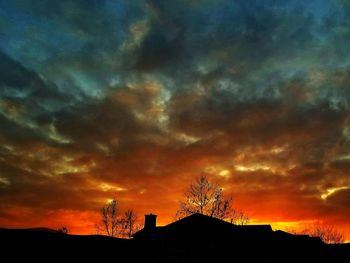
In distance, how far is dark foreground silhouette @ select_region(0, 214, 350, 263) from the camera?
26.4 meters

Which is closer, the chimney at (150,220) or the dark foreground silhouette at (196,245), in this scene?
the dark foreground silhouette at (196,245)

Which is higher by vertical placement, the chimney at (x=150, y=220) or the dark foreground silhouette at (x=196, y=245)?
the chimney at (x=150, y=220)

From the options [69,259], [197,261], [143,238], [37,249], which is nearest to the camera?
[37,249]

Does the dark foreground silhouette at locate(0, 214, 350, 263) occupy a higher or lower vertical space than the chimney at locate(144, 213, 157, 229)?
lower

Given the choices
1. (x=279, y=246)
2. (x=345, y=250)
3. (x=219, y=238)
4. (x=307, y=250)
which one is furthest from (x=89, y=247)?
(x=345, y=250)

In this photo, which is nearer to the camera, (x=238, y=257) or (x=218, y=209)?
(x=238, y=257)

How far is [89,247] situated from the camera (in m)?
26.2

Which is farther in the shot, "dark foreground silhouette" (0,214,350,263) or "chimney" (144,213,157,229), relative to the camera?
"chimney" (144,213,157,229)

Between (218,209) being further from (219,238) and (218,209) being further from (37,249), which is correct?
(37,249)

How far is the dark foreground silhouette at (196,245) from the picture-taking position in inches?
1038

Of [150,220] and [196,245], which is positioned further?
[150,220]

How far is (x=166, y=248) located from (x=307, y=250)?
1561cm

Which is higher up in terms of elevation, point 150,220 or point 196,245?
point 150,220

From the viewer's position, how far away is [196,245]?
32656 millimetres
